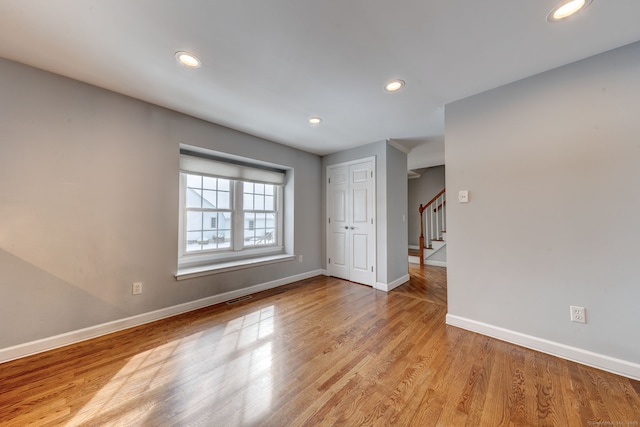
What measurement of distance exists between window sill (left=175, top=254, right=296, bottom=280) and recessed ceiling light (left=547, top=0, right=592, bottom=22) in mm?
3636

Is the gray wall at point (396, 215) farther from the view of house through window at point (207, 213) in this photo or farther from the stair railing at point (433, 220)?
the view of house through window at point (207, 213)

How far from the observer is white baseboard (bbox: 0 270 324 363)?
179cm

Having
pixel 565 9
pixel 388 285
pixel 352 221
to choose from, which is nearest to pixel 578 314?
pixel 388 285

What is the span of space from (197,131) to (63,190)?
4.42 feet

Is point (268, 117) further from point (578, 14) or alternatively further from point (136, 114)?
point (578, 14)

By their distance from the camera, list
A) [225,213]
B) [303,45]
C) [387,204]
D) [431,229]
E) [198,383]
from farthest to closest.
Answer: [431,229] < [387,204] < [225,213] < [303,45] < [198,383]

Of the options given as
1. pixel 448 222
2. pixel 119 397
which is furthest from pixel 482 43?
pixel 119 397

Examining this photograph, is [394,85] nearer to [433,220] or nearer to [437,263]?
[433,220]

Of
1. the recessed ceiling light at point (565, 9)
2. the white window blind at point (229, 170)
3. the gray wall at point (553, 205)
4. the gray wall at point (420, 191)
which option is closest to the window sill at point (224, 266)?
the white window blind at point (229, 170)

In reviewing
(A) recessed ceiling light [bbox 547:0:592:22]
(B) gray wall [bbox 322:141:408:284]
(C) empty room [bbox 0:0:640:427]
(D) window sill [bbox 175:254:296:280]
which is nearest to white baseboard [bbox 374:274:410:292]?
(B) gray wall [bbox 322:141:408:284]

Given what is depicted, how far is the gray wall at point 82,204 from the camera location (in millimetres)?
1797

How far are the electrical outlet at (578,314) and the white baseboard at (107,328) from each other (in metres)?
3.33

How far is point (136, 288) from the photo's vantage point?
7.68ft

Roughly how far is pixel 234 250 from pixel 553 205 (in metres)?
3.62
